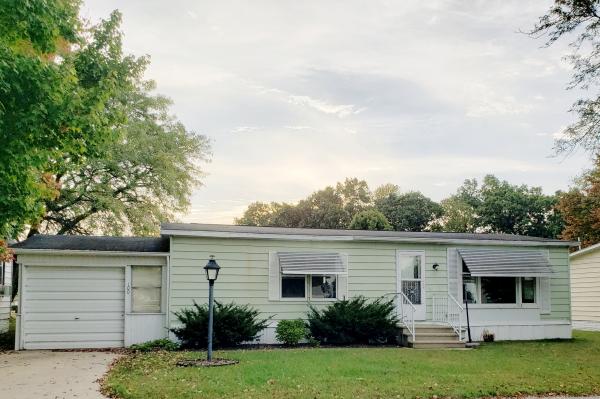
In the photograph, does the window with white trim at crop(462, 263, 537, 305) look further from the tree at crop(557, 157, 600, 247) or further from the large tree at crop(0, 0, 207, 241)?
the tree at crop(557, 157, 600, 247)

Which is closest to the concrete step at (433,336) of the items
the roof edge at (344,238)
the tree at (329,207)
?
the roof edge at (344,238)

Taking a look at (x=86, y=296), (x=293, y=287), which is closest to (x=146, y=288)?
(x=86, y=296)

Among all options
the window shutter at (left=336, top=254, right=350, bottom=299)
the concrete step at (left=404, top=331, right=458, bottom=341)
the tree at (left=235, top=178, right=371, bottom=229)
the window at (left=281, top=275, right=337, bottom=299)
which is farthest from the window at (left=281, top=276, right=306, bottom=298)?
the tree at (left=235, top=178, right=371, bottom=229)

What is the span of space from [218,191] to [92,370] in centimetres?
1750

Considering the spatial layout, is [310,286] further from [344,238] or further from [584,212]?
[584,212]

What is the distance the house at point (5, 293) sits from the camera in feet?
61.5

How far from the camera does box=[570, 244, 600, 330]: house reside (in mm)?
22812

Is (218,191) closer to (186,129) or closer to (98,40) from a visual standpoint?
(186,129)

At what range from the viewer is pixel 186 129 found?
88.0ft

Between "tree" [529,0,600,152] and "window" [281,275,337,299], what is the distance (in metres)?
7.09

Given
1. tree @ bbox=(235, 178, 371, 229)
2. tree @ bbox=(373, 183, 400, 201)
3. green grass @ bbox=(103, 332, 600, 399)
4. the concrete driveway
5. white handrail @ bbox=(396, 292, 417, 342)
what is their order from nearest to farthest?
1. green grass @ bbox=(103, 332, 600, 399)
2. the concrete driveway
3. white handrail @ bbox=(396, 292, 417, 342)
4. tree @ bbox=(235, 178, 371, 229)
5. tree @ bbox=(373, 183, 400, 201)

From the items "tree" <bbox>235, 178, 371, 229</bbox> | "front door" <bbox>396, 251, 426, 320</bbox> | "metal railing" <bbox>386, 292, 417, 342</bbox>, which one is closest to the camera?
"metal railing" <bbox>386, 292, 417, 342</bbox>

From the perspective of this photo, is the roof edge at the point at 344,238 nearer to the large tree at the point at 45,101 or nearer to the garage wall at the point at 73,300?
the garage wall at the point at 73,300

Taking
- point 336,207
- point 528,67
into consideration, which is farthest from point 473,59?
point 336,207
